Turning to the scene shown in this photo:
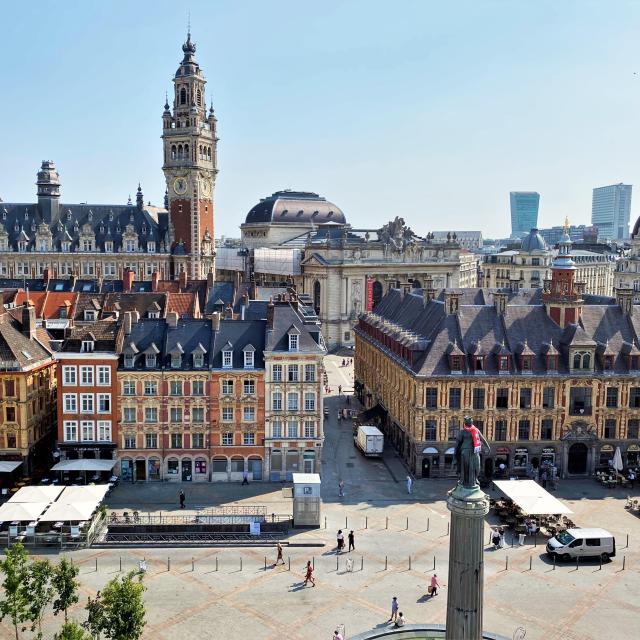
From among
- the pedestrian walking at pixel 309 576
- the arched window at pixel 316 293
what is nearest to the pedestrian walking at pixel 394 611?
the pedestrian walking at pixel 309 576

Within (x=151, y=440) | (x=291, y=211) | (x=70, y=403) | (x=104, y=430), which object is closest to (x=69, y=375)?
(x=70, y=403)

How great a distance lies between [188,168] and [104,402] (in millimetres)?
90993

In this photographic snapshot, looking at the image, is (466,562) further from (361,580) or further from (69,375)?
(69,375)

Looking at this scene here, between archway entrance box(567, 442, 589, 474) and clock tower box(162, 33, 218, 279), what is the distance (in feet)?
309

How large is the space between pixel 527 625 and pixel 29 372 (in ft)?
141

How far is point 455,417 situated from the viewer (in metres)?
65.6

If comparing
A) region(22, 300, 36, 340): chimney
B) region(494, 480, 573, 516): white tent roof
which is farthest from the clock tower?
region(494, 480, 573, 516): white tent roof

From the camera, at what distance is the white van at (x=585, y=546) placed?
158ft

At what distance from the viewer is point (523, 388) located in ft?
216

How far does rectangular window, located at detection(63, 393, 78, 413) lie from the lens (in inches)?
2475

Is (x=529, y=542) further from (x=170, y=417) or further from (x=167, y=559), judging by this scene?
(x=170, y=417)

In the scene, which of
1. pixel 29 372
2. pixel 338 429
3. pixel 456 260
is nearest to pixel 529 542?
pixel 338 429

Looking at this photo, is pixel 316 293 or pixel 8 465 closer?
pixel 8 465

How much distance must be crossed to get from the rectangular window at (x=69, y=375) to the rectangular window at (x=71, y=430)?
10.0 feet
